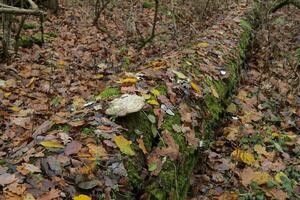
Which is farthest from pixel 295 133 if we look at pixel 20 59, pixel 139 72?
pixel 20 59

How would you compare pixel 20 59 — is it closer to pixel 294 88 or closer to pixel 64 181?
pixel 294 88

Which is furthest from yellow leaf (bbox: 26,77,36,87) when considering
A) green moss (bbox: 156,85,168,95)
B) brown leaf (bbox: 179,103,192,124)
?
brown leaf (bbox: 179,103,192,124)

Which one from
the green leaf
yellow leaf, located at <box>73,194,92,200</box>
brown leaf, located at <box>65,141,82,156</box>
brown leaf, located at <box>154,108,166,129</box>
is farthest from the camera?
brown leaf, located at <box>154,108,166,129</box>

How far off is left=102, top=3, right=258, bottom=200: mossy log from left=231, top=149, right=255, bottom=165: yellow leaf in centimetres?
34

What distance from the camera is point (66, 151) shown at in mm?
3043

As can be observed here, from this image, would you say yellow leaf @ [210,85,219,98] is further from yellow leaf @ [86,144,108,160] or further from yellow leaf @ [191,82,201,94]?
yellow leaf @ [86,144,108,160]

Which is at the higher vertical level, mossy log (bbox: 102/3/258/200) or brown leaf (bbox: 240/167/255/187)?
mossy log (bbox: 102/3/258/200)

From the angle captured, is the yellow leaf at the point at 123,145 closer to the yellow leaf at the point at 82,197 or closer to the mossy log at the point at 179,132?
the mossy log at the point at 179,132

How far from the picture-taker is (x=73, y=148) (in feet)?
10.1

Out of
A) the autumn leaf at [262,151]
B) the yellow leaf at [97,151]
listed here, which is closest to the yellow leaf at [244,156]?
the autumn leaf at [262,151]

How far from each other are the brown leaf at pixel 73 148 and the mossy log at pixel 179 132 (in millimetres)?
392

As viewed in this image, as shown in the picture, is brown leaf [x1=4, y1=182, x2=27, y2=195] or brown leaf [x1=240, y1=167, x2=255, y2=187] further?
brown leaf [x1=240, y1=167, x2=255, y2=187]

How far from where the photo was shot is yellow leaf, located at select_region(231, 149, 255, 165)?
4.33m

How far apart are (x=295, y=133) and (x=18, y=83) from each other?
168 inches
